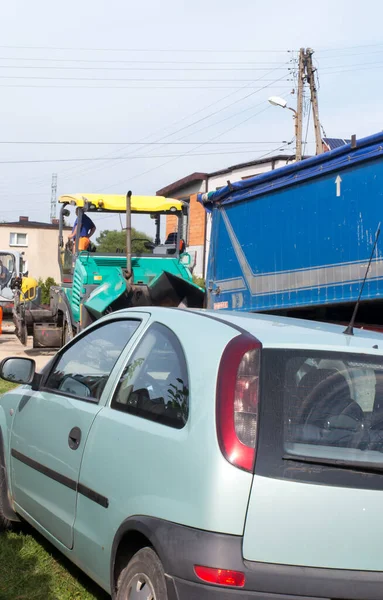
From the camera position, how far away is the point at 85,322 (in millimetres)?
13500

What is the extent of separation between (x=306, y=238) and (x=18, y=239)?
63.2 metres

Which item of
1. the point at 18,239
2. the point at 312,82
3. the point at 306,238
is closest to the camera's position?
the point at 306,238

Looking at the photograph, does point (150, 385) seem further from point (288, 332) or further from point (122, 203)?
point (122, 203)

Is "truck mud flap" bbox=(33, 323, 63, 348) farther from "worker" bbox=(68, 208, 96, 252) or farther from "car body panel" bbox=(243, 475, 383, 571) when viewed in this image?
"car body panel" bbox=(243, 475, 383, 571)

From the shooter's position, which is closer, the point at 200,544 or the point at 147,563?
the point at 200,544

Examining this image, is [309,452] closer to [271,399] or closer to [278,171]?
[271,399]

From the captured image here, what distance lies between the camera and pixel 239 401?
2994mm

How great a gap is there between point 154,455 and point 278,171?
280 inches

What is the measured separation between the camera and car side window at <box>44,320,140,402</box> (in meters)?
4.09

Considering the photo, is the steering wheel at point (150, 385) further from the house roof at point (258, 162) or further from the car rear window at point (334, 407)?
the house roof at point (258, 162)

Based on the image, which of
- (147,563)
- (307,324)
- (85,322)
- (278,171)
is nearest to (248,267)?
(278,171)

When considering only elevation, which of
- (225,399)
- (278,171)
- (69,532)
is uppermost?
(278,171)

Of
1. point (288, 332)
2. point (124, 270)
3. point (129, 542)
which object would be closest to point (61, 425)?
point (129, 542)

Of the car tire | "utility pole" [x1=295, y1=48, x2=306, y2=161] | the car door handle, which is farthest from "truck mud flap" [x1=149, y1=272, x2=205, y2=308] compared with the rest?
"utility pole" [x1=295, y1=48, x2=306, y2=161]
